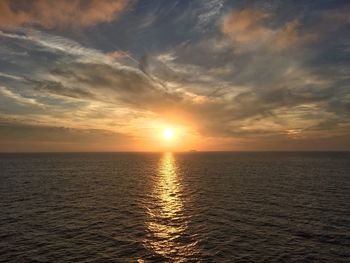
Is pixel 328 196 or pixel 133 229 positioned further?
pixel 328 196

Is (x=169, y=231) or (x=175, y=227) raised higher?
(x=175, y=227)

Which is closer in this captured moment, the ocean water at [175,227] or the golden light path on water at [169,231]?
the ocean water at [175,227]

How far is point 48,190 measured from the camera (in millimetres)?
74562

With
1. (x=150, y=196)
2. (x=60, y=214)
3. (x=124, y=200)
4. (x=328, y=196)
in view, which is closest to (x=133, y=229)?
(x=60, y=214)

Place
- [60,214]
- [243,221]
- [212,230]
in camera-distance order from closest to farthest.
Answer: [212,230]
[243,221]
[60,214]

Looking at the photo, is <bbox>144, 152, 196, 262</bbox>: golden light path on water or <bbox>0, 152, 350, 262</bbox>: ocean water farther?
<bbox>144, 152, 196, 262</bbox>: golden light path on water

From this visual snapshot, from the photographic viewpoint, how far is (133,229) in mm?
41031

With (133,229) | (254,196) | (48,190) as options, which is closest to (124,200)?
(133,229)

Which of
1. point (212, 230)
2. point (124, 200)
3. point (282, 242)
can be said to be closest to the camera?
point (282, 242)

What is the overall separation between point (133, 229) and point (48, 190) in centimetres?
4552

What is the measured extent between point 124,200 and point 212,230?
2904cm

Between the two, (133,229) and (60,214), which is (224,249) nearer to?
(133,229)

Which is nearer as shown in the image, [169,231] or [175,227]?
[169,231]

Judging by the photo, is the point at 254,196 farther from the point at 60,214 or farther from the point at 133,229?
the point at 60,214
